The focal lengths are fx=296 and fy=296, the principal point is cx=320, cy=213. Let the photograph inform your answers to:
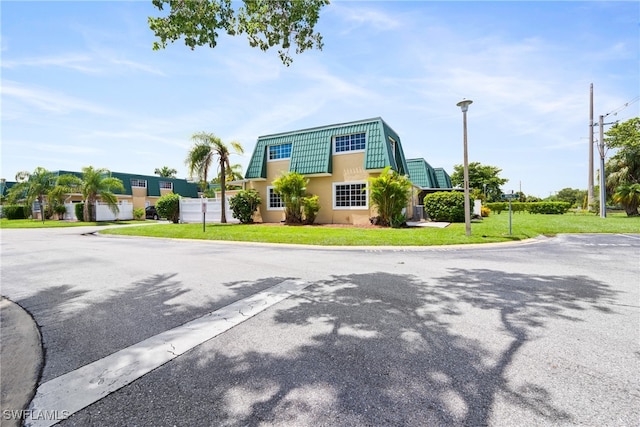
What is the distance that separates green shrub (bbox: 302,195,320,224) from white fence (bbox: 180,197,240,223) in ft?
20.0

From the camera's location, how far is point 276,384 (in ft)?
8.05

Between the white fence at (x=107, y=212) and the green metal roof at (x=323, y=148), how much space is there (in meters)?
18.3

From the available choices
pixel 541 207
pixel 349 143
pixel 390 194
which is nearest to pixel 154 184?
pixel 349 143

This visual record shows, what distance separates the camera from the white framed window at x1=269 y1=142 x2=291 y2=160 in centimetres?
2054

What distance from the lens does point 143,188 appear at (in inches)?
1533

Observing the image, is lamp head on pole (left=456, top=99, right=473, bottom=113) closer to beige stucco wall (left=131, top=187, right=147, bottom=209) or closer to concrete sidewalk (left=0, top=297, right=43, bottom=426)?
concrete sidewalk (left=0, top=297, right=43, bottom=426)

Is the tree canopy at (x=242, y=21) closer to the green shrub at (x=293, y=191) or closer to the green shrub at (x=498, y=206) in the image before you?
the green shrub at (x=293, y=191)

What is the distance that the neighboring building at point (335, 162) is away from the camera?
1766 centimetres

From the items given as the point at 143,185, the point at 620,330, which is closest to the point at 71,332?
the point at 620,330

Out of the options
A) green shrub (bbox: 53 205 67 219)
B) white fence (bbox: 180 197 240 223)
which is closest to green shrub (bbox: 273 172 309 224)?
white fence (bbox: 180 197 240 223)

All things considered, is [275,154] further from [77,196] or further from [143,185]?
[77,196]

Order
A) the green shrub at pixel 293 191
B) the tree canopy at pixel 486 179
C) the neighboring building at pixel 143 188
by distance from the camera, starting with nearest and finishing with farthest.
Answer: the green shrub at pixel 293 191
the neighboring building at pixel 143 188
the tree canopy at pixel 486 179

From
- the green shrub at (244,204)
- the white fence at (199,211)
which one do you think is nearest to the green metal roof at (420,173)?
the green shrub at (244,204)

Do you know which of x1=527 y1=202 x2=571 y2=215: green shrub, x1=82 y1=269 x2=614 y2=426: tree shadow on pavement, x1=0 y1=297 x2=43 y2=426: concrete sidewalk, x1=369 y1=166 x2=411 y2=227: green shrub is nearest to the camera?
x1=82 y1=269 x2=614 y2=426: tree shadow on pavement
